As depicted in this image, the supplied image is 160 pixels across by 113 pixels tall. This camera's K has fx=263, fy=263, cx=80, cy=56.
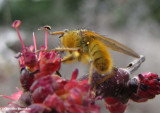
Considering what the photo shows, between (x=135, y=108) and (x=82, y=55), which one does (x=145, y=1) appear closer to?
(x=135, y=108)

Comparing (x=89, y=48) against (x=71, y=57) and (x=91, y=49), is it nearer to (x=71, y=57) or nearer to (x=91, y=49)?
(x=91, y=49)

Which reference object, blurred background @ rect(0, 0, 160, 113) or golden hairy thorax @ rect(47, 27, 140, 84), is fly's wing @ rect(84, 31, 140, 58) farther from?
blurred background @ rect(0, 0, 160, 113)

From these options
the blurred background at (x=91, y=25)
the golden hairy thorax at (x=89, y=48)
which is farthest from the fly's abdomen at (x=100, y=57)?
the blurred background at (x=91, y=25)

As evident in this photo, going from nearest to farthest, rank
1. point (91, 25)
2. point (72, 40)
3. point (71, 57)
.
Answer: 1. point (71, 57)
2. point (72, 40)
3. point (91, 25)

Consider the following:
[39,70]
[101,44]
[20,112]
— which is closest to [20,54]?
[39,70]

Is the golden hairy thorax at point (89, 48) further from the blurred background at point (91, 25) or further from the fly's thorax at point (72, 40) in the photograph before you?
the blurred background at point (91, 25)

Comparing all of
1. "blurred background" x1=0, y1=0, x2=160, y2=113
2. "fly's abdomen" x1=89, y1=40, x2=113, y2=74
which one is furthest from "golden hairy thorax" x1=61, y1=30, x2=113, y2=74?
"blurred background" x1=0, y1=0, x2=160, y2=113

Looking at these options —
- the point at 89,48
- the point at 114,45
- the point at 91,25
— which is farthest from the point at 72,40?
the point at 91,25
